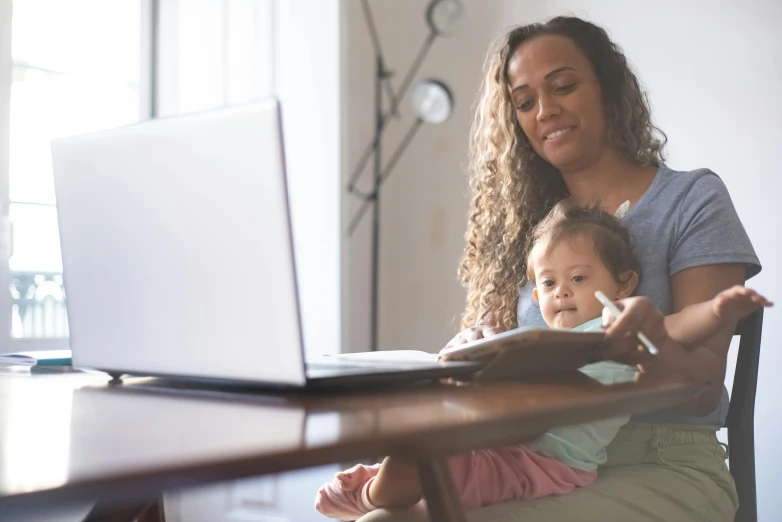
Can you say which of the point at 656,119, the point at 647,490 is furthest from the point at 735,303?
the point at 656,119

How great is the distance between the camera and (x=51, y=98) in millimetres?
2611

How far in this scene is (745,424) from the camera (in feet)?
3.75

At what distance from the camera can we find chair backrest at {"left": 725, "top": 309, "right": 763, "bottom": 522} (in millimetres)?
1139

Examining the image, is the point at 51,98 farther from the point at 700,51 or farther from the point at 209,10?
the point at 700,51

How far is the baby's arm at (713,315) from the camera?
0.77 m

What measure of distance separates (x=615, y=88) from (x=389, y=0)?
1645 mm

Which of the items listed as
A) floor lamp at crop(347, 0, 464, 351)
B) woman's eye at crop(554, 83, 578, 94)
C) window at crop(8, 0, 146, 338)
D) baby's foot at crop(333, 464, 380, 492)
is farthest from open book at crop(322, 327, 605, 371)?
floor lamp at crop(347, 0, 464, 351)

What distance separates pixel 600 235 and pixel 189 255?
71cm

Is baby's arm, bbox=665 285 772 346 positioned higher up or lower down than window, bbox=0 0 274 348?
lower down

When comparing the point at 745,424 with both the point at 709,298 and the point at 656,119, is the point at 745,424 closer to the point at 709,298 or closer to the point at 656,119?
the point at 709,298

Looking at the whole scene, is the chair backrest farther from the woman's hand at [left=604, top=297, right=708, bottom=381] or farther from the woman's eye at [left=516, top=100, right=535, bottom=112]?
the woman's eye at [left=516, top=100, right=535, bottom=112]

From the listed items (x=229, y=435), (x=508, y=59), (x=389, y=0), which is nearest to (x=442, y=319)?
(x=389, y=0)

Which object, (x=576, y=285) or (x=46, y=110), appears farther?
(x=46, y=110)

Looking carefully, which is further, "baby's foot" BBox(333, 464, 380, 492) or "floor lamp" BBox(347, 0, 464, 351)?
"floor lamp" BBox(347, 0, 464, 351)
